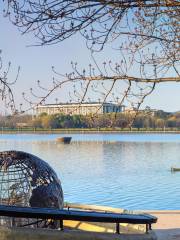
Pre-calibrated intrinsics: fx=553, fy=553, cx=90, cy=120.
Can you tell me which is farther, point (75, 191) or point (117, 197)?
point (75, 191)

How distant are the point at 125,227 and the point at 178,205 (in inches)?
434

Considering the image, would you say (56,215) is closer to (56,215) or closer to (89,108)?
(56,215)

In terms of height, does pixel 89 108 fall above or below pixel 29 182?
above

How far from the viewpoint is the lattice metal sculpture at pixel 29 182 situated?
6.36 m

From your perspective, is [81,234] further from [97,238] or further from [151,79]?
[151,79]

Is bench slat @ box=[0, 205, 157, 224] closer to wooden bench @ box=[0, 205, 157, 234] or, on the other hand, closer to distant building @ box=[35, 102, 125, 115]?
wooden bench @ box=[0, 205, 157, 234]

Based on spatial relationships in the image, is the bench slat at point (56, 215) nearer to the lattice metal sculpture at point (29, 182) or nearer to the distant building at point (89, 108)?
the lattice metal sculpture at point (29, 182)

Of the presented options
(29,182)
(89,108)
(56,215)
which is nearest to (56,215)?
(56,215)

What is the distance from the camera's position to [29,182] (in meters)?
6.38

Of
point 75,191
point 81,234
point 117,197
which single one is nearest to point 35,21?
point 81,234

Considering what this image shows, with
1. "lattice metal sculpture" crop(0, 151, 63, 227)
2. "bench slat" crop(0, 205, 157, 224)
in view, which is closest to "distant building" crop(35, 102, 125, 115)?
"lattice metal sculpture" crop(0, 151, 63, 227)

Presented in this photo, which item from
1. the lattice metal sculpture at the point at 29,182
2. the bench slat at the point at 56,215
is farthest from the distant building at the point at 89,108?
the bench slat at the point at 56,215

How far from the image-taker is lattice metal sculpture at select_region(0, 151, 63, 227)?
6355 mm

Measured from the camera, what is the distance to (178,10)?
6.04m
